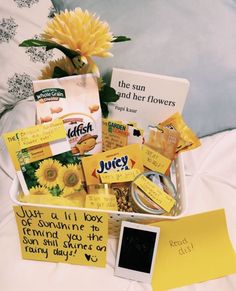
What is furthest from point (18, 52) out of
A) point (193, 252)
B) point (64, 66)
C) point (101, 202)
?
point (193, 252)

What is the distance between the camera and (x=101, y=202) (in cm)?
71

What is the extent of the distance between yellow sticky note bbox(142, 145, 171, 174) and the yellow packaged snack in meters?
0.02

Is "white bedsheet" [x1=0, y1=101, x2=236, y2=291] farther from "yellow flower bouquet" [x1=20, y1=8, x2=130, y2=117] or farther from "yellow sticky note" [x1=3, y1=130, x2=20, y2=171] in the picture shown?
"yellow flower bouquet" [x1=20, y1=8, x2=130, y2=117]

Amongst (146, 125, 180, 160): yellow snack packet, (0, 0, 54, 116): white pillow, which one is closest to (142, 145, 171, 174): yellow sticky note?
(146, 125, 180, 160): yellow snack packet

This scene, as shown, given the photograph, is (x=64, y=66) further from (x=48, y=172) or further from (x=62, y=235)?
(x=62, y=235)

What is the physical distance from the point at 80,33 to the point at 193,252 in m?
0.45

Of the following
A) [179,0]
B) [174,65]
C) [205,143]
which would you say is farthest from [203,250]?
[179,0]

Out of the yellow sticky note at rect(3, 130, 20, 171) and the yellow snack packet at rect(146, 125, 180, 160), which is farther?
the yellow snack packet at rect(146, 125, 180, 160)

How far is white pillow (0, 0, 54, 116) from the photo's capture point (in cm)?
104

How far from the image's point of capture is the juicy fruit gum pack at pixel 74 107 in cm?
73

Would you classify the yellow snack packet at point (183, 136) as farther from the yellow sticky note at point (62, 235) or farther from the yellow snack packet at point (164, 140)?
the yellow sticky note at point (62, 235)

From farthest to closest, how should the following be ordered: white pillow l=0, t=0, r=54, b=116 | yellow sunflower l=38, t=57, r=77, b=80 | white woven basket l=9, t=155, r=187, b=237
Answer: white pillow l=0, t=0, r=54, b=116 < yellow sunflower l=38, t=57, r=77, b=80 < white woven basket l=9, t=155, r=187, b=237

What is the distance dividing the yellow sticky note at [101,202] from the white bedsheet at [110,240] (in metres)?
0.10

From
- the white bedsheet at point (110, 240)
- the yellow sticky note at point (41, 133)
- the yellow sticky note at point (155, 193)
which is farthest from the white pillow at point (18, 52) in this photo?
the yellow sticky note at point (155, 193)
